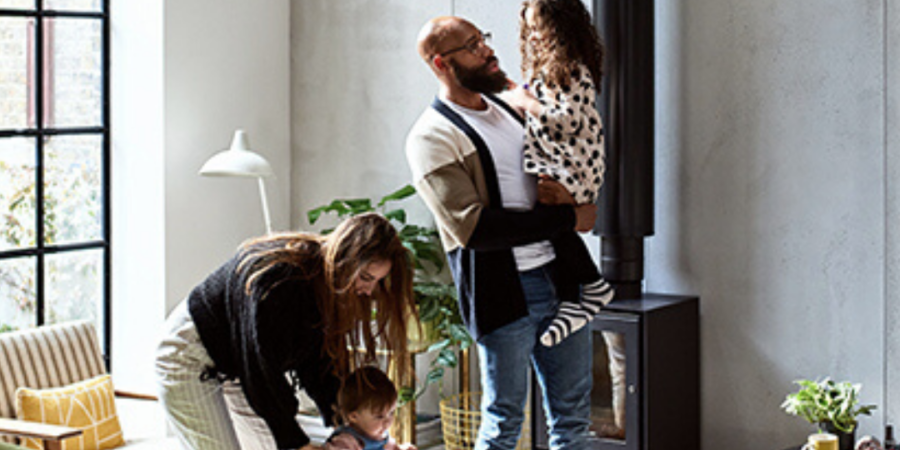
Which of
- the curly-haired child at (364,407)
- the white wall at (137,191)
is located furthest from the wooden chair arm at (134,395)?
the curly-haired child at (364,407)

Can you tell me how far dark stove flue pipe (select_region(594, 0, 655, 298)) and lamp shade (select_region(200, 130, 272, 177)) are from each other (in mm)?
1452

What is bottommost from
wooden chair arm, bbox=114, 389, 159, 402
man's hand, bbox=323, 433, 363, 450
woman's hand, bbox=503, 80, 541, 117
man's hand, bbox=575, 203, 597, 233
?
wooden chair arm, bbox=114, 389, 159, 402

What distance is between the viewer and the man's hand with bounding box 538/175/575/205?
331 cm

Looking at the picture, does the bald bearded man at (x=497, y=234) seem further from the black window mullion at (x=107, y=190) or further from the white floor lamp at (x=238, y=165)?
the black window mullion at (x=107, y=190)

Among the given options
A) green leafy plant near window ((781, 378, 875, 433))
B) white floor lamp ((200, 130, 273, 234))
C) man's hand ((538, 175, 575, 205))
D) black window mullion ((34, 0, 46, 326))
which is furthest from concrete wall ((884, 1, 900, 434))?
black window mullion ((34, 0, 46, 326))

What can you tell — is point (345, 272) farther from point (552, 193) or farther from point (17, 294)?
point (17, 294)

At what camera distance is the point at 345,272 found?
282 centimetres

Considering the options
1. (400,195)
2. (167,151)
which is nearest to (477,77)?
(400,195)

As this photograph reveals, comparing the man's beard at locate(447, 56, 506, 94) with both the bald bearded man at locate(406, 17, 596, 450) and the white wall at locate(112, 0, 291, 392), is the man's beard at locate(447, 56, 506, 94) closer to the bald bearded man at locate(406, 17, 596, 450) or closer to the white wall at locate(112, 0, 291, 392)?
the bald bearded man at locate(406, 17, 596, 450)

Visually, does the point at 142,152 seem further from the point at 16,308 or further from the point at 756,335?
the point at 756,335

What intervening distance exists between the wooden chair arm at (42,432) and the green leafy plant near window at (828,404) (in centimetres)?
240

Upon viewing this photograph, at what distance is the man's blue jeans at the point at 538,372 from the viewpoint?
10.8 ft

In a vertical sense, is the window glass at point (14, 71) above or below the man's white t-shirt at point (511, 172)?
above

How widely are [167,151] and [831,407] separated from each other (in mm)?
3021
